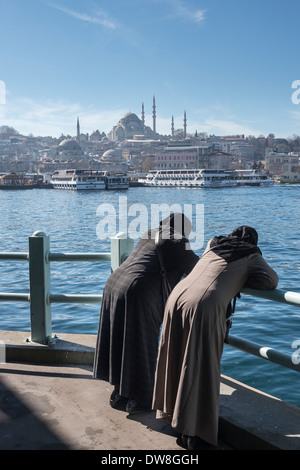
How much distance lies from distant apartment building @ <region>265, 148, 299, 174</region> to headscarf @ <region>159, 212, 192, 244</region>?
88.6 m

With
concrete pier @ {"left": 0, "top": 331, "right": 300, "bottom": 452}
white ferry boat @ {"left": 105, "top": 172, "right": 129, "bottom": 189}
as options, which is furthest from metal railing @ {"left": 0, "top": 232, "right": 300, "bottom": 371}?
white ferry boat @ {"left": 105, "top": 172, "right": 129, "bottom": 189}

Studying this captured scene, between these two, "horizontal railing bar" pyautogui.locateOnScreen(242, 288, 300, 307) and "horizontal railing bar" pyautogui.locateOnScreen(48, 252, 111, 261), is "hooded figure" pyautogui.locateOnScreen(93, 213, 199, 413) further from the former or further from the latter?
"horizontal railing bar" pyautogui.locateOnScreen(48, 252, 111, 261)

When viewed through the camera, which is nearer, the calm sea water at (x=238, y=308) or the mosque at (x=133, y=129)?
the calm sea water at (x=238, y=308)

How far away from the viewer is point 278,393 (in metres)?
4.27

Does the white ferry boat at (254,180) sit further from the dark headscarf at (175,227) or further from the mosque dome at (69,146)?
the dark headscarf at (175,227)

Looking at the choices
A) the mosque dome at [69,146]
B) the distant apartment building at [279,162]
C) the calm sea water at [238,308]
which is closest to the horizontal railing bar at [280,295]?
the calm sea water at [238,308]

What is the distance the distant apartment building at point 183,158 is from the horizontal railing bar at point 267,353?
311 ft

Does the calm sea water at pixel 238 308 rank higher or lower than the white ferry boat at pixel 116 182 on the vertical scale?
lower

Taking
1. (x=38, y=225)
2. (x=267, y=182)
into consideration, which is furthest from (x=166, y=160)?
(x=38, y=225)

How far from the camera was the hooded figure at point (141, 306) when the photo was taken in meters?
2.29

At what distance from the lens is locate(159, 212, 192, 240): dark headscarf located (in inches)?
90.8

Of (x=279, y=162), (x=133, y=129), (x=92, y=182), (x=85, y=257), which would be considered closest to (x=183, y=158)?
(x=279, y=162)

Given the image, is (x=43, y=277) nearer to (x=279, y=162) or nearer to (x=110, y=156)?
(x=279, y=162)
